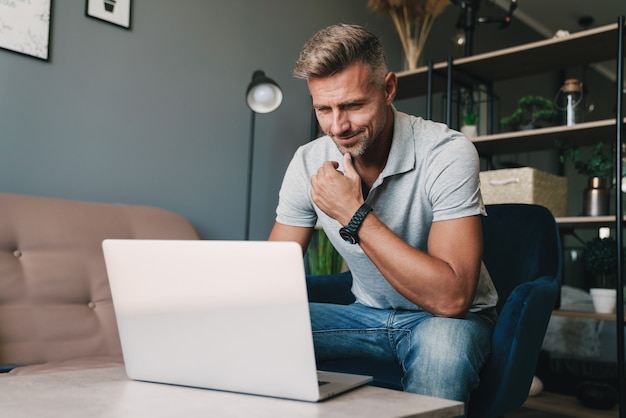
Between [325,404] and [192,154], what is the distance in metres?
2.12

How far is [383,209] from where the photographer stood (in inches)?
58.5

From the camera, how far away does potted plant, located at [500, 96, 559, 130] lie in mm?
3242

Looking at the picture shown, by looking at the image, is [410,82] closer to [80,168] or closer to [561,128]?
[561,128]

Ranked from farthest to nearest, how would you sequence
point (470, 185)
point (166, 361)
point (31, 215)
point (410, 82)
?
point (410, 82) → point (31, 215) → point (470, 185) → point (166, 361)

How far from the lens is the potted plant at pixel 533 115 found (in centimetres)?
324

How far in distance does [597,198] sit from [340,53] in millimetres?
1971

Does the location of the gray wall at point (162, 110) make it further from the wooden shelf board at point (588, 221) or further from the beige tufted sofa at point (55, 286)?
the wooden shelf board at point (588, 221)

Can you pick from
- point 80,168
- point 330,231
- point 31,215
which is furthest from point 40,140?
point 330,231

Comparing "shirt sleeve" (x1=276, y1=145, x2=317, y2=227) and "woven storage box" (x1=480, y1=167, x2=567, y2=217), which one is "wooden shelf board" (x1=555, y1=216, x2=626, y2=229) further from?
"shirt sleeve" (x1=276, y1=145, x2=317, y2=227)

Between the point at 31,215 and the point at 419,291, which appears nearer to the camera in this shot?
the point at 419,291

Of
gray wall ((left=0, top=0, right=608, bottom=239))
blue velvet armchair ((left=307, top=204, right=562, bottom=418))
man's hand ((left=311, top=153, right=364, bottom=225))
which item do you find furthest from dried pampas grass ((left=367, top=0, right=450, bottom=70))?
man's hand ((left=311, top=153, right=364, bottom=225))

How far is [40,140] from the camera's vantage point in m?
2.32

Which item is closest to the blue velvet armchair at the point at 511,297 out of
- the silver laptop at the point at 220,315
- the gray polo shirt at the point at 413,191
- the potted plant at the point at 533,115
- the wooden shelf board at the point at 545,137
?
the gray polo shirt at the point at 413,191

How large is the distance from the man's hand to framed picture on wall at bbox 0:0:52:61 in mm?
1437
